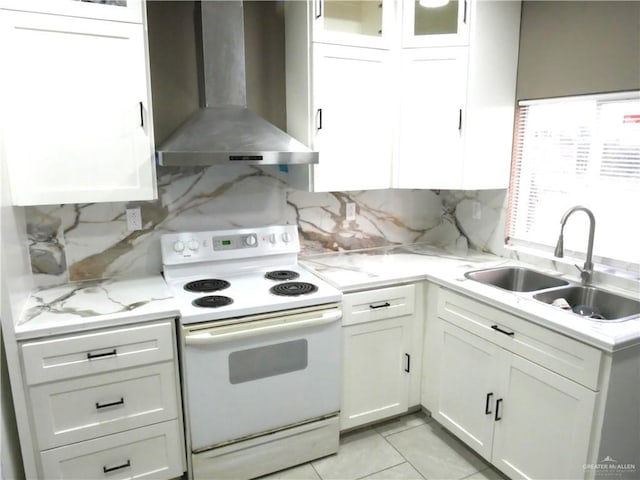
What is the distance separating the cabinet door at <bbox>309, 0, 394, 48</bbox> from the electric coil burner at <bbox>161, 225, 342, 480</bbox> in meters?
1.25

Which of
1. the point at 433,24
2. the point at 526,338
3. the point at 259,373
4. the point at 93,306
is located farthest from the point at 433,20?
the point at 93,306

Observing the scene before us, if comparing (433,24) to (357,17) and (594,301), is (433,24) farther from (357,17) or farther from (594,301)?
(594,301)

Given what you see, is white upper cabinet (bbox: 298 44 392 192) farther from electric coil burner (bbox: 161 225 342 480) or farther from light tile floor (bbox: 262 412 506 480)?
light tile floor (bbox: 262 412 506 480)

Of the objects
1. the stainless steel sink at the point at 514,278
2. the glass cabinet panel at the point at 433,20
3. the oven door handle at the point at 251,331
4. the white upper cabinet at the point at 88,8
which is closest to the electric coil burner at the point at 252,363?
the oven door handle at the point at 251,331

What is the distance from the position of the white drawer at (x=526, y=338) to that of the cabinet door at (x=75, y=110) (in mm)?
1616

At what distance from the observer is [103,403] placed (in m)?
1.87

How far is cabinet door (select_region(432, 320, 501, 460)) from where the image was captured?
2.11 metres

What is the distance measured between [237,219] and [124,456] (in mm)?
1284

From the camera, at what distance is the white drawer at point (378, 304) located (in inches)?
89.7

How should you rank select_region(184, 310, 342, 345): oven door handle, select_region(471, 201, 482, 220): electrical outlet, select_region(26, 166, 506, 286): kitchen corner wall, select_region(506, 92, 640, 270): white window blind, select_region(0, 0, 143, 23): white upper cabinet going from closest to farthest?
select_region(0, 0, 143, 23): white upper cabinet, select_region(184, 310, 342, 345): oven door handle, select_region(506, 92, 640, 270): white window blind, select_region(26, 166, 506, 286): kitchen corner wall, select_region(471, 201, 482, 220): electrical outlet

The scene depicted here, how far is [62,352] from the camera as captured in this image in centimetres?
176

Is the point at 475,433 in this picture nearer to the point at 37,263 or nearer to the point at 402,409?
the point at 402,409

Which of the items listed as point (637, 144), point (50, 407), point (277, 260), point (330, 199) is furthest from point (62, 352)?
point (637, 144)

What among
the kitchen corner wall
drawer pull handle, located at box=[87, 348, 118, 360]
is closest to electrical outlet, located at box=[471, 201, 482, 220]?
the kitchen corner wall
